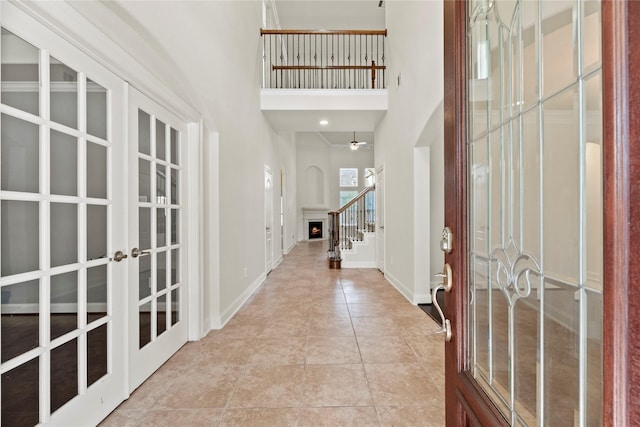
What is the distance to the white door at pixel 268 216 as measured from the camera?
5430 mm

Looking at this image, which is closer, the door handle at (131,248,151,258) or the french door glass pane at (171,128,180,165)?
the door handle at (131,248,151,258)

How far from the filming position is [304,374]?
213 cm

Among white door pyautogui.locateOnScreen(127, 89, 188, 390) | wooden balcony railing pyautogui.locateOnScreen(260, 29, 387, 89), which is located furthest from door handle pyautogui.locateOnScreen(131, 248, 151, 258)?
wooden balcony railing pyautogui.locateOnScreen(260, 29, 387, 89)

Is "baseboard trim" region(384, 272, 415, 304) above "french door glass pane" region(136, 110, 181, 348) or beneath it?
beneath

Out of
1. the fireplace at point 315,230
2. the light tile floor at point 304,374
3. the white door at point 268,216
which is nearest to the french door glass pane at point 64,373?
the light tile floor at point 304,374

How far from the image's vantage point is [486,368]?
3.03 ft

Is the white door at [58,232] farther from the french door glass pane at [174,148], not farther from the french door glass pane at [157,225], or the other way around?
the french door glass pane at [174,148]

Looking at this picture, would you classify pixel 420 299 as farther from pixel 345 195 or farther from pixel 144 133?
pixel 345 195

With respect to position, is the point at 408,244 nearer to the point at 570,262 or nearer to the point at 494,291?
the point at 494,291

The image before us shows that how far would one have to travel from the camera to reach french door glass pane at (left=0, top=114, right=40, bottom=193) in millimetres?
1234

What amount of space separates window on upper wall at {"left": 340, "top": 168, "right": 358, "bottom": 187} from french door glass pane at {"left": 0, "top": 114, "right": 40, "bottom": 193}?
1094cm

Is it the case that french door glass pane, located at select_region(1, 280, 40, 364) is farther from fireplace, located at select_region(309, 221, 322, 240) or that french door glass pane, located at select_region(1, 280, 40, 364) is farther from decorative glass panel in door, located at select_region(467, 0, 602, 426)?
fireplace, located at select_region(309, 221, 322, 240)

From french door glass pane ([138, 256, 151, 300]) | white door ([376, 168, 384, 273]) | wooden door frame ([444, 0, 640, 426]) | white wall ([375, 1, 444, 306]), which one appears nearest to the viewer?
wooden door frame ([444, 0, 640, 426])

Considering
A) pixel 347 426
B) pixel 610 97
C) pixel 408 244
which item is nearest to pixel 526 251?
pixel 610 97
